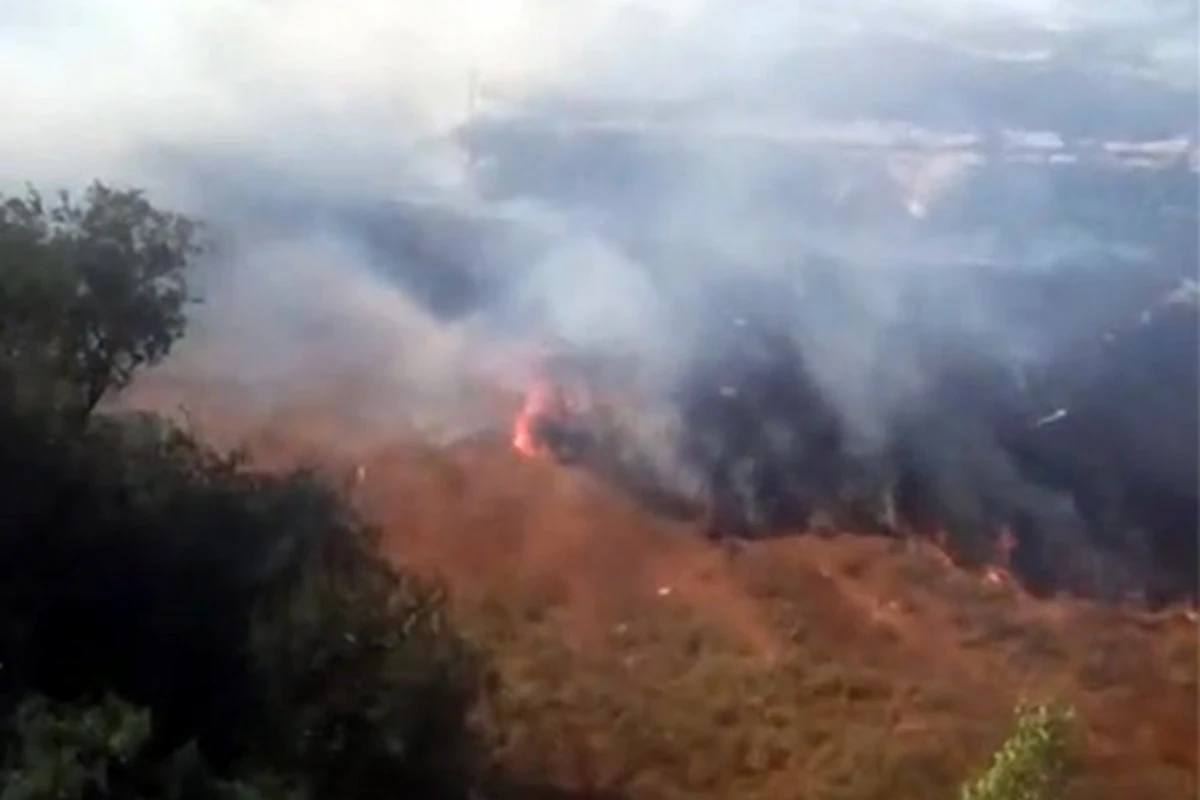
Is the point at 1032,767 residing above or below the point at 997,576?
below

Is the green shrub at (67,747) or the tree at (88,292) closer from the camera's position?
the green shrub at (67,747)

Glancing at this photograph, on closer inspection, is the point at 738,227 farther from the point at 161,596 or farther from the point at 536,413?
the point at 161,596

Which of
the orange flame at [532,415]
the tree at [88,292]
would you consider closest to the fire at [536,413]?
the orange flame at [532,415]

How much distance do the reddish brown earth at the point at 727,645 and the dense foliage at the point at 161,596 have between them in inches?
144

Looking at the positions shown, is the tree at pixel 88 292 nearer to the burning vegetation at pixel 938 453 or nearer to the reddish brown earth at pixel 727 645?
the reddish brown earth at pixel 727 645

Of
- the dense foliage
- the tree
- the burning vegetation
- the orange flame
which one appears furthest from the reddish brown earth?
the dense foliage

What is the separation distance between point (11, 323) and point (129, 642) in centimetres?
242

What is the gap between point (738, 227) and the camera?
130 feet

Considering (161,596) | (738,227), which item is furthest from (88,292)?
(738,227)

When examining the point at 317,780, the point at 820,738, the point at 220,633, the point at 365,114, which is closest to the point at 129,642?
the point at 220,633

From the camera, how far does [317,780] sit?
1363 centimetres

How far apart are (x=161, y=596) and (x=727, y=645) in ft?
38.1

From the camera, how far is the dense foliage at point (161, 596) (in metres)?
12.3

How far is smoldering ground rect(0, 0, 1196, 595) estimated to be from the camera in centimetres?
3123
